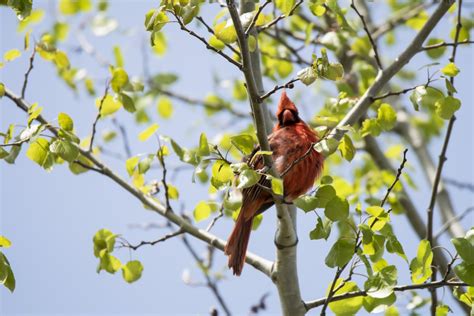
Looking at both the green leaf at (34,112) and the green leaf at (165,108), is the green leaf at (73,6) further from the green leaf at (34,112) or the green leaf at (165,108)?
the green leaf at (34,112)

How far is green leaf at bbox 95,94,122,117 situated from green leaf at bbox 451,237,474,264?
6.10ft

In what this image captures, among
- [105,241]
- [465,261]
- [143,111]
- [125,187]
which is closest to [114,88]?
[125,187]

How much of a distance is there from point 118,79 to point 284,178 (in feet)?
3.62

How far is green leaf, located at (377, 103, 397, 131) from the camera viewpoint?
3.69m

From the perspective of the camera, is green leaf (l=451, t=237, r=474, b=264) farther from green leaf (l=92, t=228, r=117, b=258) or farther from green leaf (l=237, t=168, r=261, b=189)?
green leaf (l=92, t=228, r=117, b=258)

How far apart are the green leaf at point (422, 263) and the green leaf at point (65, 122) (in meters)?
1.59

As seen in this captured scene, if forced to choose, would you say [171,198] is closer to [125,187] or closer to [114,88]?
[125,187]

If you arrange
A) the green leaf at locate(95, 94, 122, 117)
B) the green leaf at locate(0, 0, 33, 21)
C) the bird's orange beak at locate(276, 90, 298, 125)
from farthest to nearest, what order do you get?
the bird's orange beak at locate(276, 90, 298, 125) → the green leaf at locate(95, 94, 122, 117) → the green leaf at locate(0, 0, 33, 21)

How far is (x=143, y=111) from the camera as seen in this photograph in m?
6.31

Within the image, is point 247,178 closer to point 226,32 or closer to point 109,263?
point 226,32

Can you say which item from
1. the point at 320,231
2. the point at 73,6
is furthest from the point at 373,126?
the point at 73,6

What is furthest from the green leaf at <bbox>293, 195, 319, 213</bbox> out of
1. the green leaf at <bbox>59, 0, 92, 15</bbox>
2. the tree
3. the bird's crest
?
the green leaf at <bbox>59, 0, 92, 15</bbox>

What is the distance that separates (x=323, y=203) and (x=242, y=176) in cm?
48

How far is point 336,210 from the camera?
118 inches
